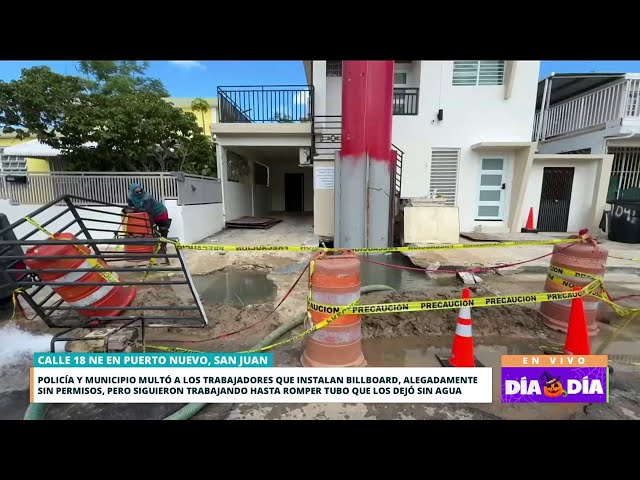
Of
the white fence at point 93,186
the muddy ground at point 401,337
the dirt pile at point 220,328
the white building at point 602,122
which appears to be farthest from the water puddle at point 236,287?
the white building at point 602,122

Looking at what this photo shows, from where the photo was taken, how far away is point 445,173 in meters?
11.2

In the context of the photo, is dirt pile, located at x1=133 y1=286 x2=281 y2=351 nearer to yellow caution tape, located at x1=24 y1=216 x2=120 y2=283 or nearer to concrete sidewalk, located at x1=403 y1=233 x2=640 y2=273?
yellow caution tape, located at x1=24 y1=216 x2=120 y2=283

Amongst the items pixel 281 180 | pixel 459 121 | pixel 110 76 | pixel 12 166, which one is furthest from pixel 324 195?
pixel 110 76

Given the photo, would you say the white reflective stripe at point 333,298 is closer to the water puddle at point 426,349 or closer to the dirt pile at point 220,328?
the water puddle at point 426,349

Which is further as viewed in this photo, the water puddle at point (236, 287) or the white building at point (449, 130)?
the white building at point (449, 130)

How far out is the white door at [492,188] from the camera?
11.1 m

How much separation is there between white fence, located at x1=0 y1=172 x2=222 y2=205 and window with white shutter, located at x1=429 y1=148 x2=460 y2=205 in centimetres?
808

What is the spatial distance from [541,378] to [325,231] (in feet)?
23.1

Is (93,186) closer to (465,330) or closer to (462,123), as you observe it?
(465,330)

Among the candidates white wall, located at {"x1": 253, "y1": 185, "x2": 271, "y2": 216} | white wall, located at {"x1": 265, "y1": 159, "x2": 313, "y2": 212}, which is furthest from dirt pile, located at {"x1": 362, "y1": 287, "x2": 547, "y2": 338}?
white wall, located at {"x1": 265, "y1": 159, "x2": 313, "y2": 212}

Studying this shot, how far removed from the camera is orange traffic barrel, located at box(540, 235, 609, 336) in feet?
11.7

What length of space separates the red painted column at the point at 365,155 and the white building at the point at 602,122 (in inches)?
327

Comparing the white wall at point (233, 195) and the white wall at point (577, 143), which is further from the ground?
the white wall at point (577, 143)

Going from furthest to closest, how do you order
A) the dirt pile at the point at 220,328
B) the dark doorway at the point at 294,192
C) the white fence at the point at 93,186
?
the dark doorway at the point at 294,192 → the white fence at the point at 93,186 → the dirt pile at the point at 220,328
